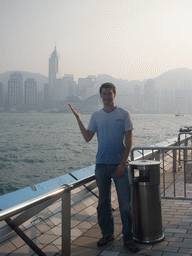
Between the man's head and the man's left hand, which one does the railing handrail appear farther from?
the man's head

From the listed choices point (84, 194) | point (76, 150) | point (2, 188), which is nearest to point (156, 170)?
point (84, 194)

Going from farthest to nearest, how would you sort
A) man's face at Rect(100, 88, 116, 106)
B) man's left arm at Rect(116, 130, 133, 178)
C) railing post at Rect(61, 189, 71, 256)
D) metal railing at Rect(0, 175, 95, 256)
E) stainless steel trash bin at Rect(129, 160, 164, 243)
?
stainless steel trash bin at Rect(129, 160, 164, 243)
man's face at Rect(100, 88, 116, 106)
man's left arm at Rect(116, 130, 133, 178)
railing post at Rect(61, 189, 71, 256)
metal railing at Rect(0, 175, 95, 256)

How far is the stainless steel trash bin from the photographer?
3787 mm

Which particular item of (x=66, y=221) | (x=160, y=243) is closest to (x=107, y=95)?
(x=66, y=221)

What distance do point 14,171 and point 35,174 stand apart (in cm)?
267

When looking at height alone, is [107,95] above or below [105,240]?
above

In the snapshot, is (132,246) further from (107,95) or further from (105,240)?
(107,95)

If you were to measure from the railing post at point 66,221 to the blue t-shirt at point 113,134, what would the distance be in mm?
717

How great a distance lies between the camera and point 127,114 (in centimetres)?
362

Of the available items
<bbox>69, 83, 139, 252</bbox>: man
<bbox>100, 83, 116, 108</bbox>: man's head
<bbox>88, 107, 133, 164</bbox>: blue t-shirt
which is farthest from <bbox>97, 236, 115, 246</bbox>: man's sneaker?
<bbox>100, 83, 116, 108</bbox>: man's head

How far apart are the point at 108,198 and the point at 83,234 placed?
736mm

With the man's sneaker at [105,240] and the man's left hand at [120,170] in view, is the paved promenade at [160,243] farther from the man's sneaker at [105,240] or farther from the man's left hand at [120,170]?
the man's left hand at [120,170]

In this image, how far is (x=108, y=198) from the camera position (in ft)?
12.6

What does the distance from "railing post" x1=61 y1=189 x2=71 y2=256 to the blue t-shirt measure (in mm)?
717
